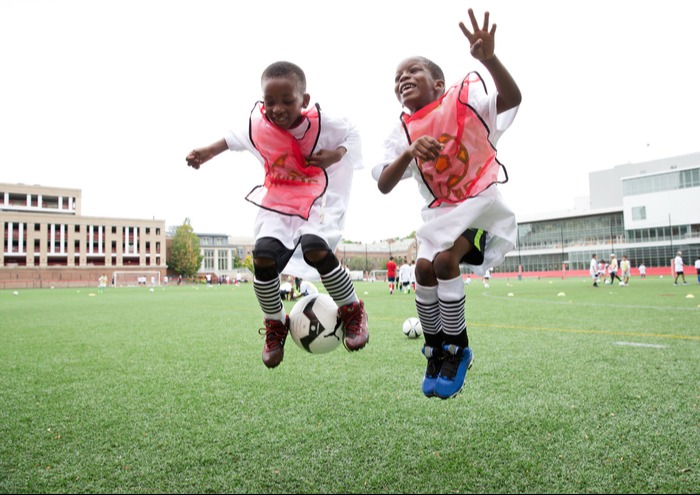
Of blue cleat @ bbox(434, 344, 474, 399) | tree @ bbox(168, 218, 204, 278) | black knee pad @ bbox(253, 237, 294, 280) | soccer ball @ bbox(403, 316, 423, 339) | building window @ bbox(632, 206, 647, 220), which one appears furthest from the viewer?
tree @ bbox(168, 218, 204, 278)

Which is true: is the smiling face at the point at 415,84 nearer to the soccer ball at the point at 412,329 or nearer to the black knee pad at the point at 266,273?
the black knee pad at the point at 266,273

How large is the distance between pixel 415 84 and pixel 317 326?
1.93 meters

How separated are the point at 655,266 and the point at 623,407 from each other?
77390 mm

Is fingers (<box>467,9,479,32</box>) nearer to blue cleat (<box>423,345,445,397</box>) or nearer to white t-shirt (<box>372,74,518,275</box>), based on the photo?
white t-shirt (<box>372,74,518,275</box>)

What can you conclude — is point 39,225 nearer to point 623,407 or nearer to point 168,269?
point 168,269

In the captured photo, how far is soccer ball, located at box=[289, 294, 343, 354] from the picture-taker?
147 inches

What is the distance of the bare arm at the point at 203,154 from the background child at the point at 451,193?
1381 millimetres

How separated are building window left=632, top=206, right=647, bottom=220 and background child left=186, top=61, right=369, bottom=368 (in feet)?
258

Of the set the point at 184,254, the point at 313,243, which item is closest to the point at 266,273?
the point at 313,243

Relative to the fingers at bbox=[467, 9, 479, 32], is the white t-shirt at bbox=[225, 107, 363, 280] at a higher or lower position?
lower

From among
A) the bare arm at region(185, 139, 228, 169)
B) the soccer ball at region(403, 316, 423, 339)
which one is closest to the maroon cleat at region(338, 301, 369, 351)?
the bare arm at region(185, 139, 228, 169)

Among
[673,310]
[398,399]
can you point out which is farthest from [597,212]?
[398,399]

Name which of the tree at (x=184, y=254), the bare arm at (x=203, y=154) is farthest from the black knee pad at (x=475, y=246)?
the tree at (x=184, y=254)

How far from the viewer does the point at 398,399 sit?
16.6 ft
